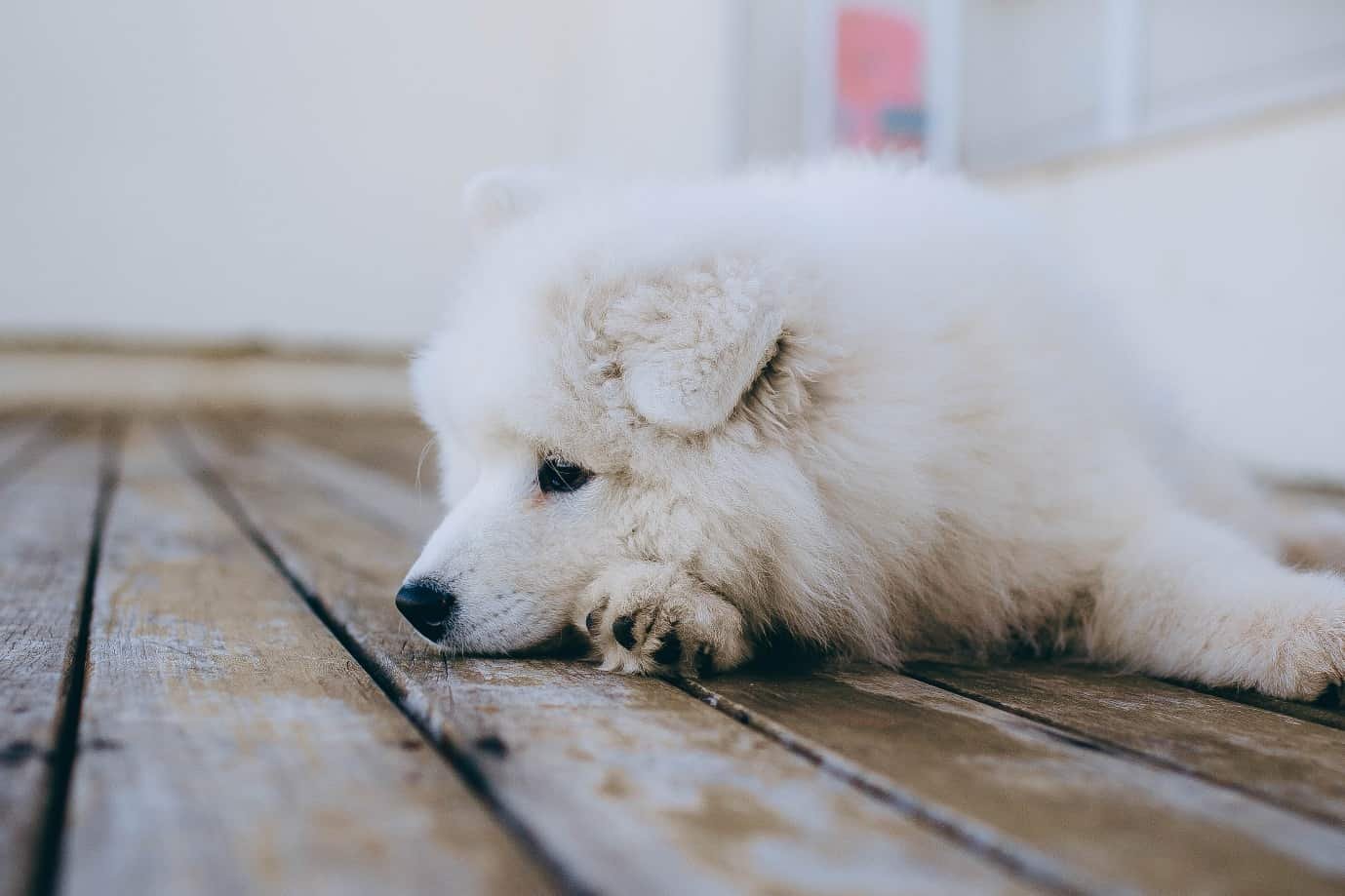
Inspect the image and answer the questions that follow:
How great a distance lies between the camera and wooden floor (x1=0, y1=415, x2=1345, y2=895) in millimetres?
902

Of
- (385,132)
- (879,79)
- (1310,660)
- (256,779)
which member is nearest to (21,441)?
(385,132)

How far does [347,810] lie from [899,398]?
1084 millimetres

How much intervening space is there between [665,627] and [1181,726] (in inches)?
26.0

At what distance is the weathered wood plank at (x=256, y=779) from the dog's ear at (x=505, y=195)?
0.82m

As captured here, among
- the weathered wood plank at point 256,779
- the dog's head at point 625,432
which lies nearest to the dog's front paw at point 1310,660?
the dog's head at point 625,432

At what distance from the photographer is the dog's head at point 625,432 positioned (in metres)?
1.66

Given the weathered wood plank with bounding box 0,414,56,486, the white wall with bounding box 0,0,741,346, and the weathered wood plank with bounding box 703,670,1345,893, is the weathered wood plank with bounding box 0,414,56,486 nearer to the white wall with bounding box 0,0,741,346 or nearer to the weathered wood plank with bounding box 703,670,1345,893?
the white wall with bounding box 0,0,741,346

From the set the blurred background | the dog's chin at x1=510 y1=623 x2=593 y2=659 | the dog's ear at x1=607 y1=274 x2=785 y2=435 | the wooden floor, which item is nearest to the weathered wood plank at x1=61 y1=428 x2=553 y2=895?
the wooden floor

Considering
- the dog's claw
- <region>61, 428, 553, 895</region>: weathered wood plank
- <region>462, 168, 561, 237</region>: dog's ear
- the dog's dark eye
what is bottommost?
<region>61, 428, 553, 895</region>: weathered wood plank

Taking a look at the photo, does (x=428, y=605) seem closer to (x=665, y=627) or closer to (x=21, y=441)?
(x=665, y=627)

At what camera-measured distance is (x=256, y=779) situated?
1.07m

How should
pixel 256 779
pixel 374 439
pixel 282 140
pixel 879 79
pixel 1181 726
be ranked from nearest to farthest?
pixel 256 779
pixel 1181 726
pixel 879 79
pixel 374 439
pixel 282 140

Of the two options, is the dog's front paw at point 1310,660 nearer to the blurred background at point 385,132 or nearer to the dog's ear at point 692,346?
the dog's ear at point 692,346

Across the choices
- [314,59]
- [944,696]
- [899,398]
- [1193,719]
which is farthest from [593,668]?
[314,59]
